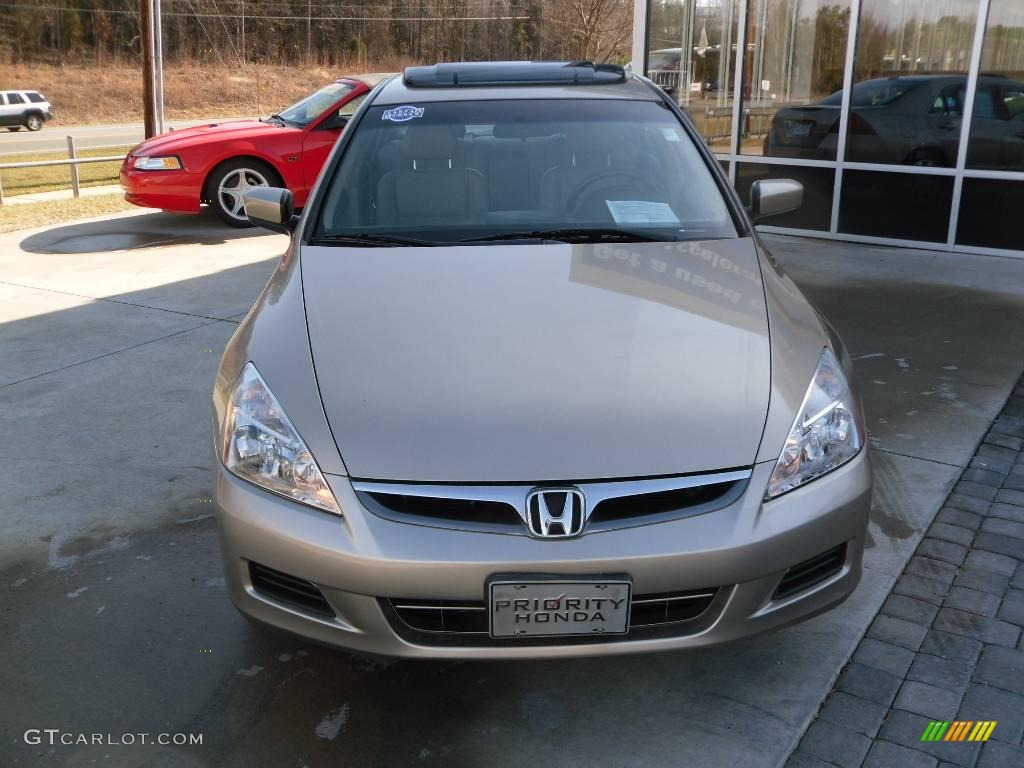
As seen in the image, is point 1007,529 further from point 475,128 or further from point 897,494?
point 475,128

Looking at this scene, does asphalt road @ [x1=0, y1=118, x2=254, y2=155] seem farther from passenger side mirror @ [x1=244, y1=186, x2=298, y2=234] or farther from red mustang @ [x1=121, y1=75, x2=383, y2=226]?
passenger side mirror @ [x1=244, y1=186, x2=298, y2=234]

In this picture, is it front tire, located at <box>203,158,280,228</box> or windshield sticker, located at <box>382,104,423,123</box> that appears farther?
front tire, located at <box>203,158,280,228</box>

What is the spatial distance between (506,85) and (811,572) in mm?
2390

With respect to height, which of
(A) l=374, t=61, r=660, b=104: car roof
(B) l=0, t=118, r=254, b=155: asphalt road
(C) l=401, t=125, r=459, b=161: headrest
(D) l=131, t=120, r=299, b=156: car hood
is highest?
(A) l=374, t=61, r=660, b=104: car roof

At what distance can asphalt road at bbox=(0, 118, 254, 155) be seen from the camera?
24094 millimetres

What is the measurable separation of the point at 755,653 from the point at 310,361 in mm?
1507

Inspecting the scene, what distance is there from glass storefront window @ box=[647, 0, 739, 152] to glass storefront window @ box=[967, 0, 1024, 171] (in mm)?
2241

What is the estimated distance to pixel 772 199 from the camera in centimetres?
399

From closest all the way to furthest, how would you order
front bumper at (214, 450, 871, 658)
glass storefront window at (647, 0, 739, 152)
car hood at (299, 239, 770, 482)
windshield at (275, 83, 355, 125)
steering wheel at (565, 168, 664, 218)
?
1. front bumper at (214, 450, 871, 658)
2. car hood at (299, 239, 770, 482)
3. steering wheel at (565, 168, 664, 218)
4. glass storefront window at (647, 0, 739, 152)
5. windshield at (275, 83, 355, 125)

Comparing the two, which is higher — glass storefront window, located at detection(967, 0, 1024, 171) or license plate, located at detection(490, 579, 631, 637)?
glass storefront window, located at detection(967, 0, 1024, 171)

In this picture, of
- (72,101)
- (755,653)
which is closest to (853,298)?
(755,653)

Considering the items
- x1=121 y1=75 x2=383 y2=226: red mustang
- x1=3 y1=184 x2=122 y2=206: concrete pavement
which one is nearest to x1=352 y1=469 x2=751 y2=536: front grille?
x1=121 y1=75 x2=383 y2=226: red mustang
